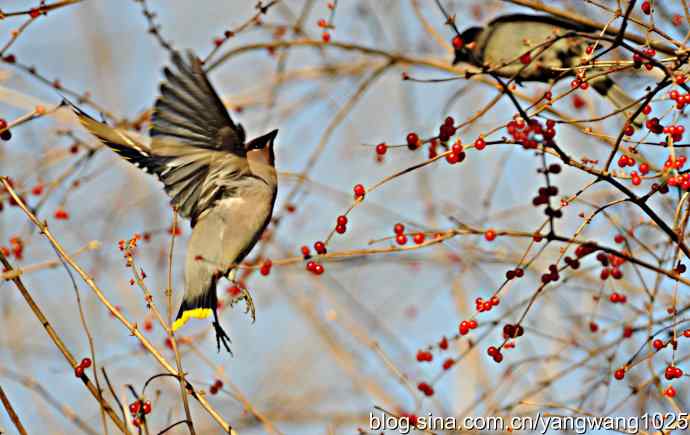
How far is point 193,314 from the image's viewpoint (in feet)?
10.1

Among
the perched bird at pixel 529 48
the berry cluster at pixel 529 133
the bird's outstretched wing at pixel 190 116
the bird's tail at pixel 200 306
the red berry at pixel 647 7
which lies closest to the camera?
the berry cluster at pixel 529 133

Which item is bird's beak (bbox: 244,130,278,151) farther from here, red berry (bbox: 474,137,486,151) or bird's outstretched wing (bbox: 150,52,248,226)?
red berry (bbox: 474,137,486,151)

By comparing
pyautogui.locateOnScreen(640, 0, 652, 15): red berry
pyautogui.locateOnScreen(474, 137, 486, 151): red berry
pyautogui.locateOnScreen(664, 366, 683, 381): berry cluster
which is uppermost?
pyautogui.locateOnScreen(640, 0, 652, 15): red berry

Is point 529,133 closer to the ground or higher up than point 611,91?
closer to the ground

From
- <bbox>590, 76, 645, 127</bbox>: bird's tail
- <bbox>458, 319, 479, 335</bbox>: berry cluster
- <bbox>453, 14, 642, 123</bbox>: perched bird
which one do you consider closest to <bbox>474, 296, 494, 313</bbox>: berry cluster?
<bbox>458, 319, 479, 335</bbox>: berry cluster

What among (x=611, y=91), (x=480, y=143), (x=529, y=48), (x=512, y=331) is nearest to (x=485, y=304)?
(x=512, y=331)

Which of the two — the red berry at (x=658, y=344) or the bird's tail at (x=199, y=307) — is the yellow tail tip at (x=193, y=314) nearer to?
the bird's tail at (x=199, y=307)

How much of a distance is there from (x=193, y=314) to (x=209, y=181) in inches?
18.4

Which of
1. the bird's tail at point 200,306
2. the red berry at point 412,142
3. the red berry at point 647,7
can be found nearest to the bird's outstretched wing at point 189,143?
the bird's tail at point 200,306

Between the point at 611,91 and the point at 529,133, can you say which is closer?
the point at 529,133

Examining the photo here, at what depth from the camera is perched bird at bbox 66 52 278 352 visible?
2.84 metres

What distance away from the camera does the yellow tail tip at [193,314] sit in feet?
10.0

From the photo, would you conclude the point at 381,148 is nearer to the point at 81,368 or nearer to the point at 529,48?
the point at 81,368

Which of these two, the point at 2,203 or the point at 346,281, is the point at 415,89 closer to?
the point at 346,281
